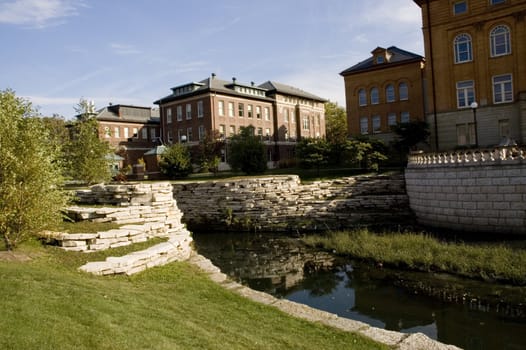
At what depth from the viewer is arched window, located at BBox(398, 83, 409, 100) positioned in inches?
1491

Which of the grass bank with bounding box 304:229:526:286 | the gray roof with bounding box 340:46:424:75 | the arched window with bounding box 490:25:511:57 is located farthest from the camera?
the gray roof with bounding box 340:46:424:75

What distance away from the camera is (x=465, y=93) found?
3086cm

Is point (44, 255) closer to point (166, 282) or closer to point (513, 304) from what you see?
point (166, 282)

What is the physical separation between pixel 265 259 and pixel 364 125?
26455 mm

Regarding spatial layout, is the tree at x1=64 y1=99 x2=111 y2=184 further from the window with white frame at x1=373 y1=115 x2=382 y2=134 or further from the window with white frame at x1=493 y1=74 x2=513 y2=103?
the window with white frame at x1=493 y1=74 x2=513 y2=103

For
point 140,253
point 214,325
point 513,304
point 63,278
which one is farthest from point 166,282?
point 513,304

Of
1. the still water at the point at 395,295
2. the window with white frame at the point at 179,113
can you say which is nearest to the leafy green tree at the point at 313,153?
the still water at the point at 395,295

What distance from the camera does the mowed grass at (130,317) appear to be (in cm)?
517

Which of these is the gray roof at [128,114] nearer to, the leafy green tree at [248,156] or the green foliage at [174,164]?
the green foliage at [174,164]

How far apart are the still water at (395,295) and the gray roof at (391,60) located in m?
25.9

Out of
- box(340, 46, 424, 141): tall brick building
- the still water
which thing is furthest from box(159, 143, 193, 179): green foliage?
box(340, 46, 424, 141): tall brick building

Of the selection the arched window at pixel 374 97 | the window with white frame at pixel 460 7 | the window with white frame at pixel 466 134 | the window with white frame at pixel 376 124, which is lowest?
the window with white frame at pixel 466 134

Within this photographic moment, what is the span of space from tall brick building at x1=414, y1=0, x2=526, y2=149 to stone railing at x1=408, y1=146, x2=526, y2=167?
28.1 ft

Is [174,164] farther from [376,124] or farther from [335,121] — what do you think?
[335,121]
